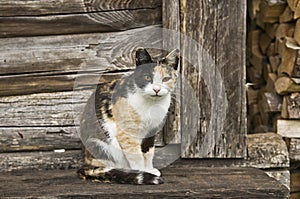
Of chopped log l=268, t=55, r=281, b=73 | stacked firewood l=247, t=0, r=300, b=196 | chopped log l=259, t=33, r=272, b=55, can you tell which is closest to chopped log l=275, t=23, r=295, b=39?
stacked firewood l=247, t=0, r=300, b=196

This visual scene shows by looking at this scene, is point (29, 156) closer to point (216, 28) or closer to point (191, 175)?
point (191, 175)

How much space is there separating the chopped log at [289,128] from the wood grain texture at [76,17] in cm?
73

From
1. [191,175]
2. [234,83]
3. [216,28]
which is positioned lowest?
[191,175]

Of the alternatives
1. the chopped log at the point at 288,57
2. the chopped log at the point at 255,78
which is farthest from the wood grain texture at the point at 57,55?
the chopped log at the point at 255,78

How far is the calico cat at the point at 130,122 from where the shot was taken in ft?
5.28

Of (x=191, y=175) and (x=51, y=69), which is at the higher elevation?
(x=51, y=69)

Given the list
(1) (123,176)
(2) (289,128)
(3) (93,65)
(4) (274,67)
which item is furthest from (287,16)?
(1) (123,176)

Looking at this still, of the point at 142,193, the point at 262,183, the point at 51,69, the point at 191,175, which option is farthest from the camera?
the point at 51,69

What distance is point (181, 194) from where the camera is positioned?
1.58 meters

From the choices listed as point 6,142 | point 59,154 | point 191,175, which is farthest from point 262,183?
point 6,142

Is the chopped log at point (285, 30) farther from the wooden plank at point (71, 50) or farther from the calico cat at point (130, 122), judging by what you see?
the calico cat at point (130, 122)

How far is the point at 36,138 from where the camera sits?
6.41 ft

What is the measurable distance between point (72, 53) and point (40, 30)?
0.44ft

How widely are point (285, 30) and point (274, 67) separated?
0.21 metres
